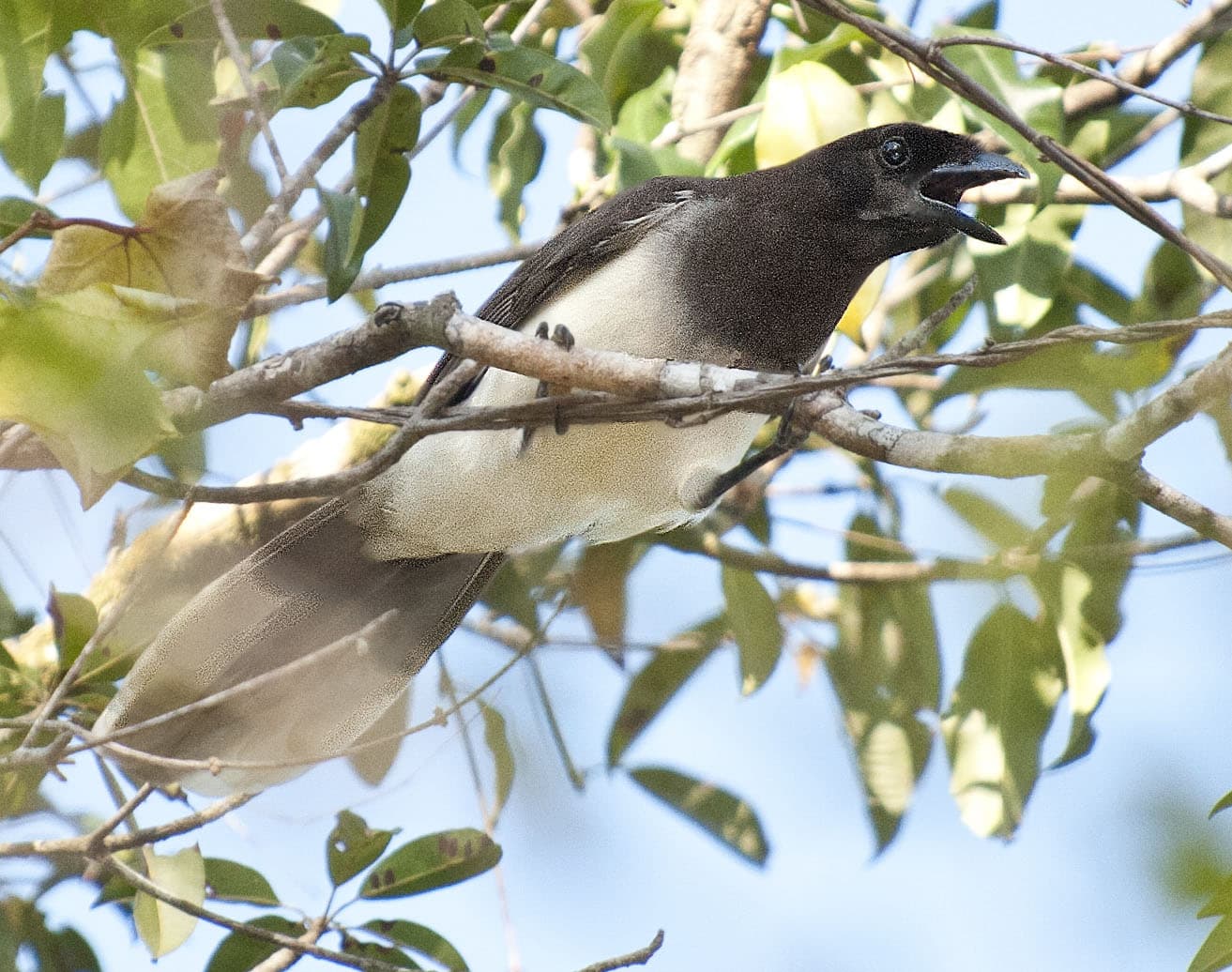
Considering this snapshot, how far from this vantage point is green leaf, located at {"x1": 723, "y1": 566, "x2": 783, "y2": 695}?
3906 mm

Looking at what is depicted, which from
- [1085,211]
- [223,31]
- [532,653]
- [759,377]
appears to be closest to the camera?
[759,377]

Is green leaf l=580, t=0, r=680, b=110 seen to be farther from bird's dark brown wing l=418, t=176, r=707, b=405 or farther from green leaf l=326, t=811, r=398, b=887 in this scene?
green leaf l=326, t=811, r=398, b=887

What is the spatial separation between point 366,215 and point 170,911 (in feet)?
4.94

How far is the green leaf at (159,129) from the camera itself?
3211 millimetres

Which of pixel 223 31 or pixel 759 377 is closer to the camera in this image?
pixel 759 377

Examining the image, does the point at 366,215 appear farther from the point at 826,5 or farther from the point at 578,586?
the point at 578,586

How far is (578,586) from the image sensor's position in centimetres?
436

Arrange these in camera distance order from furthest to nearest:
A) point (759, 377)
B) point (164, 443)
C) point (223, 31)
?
point (223, 31), point (759, 377), point (164, 443)

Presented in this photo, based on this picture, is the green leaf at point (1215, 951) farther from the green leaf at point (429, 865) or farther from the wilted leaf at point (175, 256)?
the wilted leaf at point (175, 256)

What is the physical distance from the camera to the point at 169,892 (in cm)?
277

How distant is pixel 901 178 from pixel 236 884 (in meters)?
2.23

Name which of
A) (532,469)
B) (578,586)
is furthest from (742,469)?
(578,586)

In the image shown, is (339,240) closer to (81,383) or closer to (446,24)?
(446,24)

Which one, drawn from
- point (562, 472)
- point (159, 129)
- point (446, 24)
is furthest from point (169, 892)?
point (446, 24)
